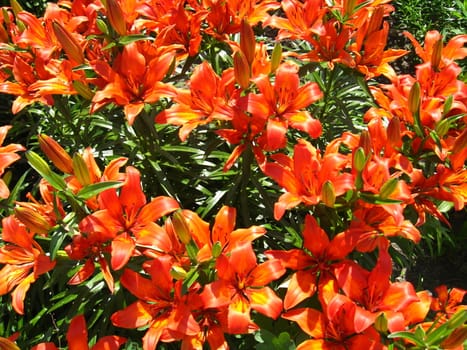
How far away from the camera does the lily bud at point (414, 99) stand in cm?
171

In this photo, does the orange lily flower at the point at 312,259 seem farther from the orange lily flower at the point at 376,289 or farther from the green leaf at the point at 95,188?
the green leaf at the point at 95,188

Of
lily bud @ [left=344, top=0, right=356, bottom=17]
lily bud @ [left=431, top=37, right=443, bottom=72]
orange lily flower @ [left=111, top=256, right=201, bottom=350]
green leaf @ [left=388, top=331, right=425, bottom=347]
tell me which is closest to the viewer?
green leaf @ [left=388, top=331, right=425, bottom=347]

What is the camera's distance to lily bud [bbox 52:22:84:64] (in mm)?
1728

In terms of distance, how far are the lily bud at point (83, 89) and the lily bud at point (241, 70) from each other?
21.1 inches

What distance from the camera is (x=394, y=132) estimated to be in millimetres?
1658

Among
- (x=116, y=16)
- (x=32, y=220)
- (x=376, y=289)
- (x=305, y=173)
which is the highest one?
(x=116, y=16)

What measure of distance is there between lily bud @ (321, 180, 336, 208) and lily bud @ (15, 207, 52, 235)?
0.80m

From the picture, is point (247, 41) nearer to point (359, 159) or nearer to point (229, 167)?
point (229, 167)

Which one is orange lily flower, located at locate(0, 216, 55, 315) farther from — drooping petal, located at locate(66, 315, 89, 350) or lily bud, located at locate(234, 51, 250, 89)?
lily bud, located at locate(234, 51, 250, 89)

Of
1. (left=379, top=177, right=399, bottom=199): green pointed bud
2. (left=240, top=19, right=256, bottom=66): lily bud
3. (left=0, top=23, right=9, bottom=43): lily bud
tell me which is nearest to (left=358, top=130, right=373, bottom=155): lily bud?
(left=379, top=177, right=399, bottom=199): green pointed bud

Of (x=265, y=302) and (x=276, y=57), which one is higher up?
(x=276, y=57)

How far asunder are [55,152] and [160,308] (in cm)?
54

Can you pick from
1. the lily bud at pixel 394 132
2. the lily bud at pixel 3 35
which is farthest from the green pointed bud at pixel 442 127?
the lily bud at pixel 3 35

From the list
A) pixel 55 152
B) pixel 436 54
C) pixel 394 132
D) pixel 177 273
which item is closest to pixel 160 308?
pixel 177 273
